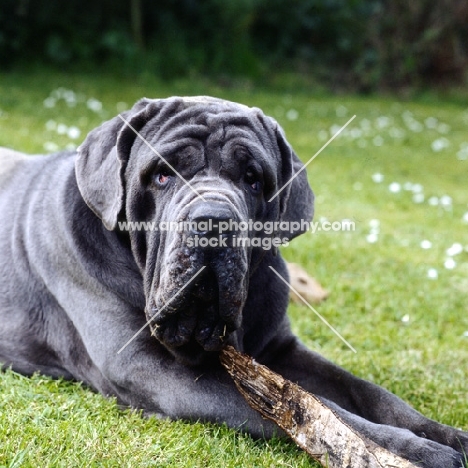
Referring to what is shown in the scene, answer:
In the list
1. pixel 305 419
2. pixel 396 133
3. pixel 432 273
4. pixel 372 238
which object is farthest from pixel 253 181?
pixel 396 133

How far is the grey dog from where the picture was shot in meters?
2.95

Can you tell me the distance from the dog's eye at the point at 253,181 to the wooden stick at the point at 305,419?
677 millimetres

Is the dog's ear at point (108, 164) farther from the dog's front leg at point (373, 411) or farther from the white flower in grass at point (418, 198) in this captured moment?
the white flower in grass at point (418, 198)

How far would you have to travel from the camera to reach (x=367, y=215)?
7430 millimetres

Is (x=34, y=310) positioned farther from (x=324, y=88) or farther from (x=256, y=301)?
(x=324, y=88)

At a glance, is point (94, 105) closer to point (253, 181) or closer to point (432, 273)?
point (432, 273)

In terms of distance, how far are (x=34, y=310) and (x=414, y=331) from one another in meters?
2.28

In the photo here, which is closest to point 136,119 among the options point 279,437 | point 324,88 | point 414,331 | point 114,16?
point 279,437

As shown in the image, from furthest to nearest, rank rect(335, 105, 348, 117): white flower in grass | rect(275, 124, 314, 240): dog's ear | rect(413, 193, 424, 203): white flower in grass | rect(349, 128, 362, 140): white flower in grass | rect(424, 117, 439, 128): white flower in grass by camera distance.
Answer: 1. rect(424, 117, 439, 128): white flower in grass
2. rect(335, 105, 348, 117): white flower in grass
3. rect(349, 128, 362, 140): white flower in grass
4. rect(413, 193, 424, 203): white flower in grass
5. rect(275, 124, 314, 240): dog's ear

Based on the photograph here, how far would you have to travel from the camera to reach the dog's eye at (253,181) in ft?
10.7

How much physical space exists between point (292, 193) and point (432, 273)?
231 centimetres

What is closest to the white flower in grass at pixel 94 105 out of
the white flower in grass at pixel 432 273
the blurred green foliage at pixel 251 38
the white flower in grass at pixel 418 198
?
the blurred green foliage at pixel 251 38

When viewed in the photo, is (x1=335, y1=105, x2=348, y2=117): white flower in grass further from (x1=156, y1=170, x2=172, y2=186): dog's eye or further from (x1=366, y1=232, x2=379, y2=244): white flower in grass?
(x1=156, y1=170, x2=172, y2=186): dog's eye

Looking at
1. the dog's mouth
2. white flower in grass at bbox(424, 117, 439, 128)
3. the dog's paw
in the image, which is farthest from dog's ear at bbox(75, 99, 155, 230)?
white flower in grass at bbox(424, 117, 439, 128)
